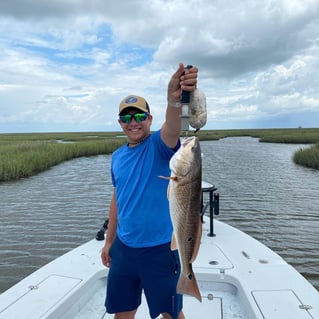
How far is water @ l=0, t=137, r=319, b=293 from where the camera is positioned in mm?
7875

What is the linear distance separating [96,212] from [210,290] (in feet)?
26.4

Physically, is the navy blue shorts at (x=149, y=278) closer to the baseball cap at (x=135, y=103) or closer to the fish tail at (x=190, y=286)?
the fish tail at (x=190, y=286)

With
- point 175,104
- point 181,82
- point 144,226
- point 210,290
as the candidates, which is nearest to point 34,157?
point 210,290

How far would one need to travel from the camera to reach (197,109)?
1.93 m

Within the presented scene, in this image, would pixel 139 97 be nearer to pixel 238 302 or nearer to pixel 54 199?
pixel 238 302

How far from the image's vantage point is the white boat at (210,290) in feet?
10.1

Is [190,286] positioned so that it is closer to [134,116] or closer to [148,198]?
[148,198]

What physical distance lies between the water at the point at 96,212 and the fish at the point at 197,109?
587 centimetres

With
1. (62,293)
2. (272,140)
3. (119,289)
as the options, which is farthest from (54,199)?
(272,140)

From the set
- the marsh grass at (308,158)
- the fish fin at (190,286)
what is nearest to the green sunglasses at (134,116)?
the fish fin at (190,286)

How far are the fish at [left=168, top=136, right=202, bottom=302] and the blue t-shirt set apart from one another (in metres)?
0.47

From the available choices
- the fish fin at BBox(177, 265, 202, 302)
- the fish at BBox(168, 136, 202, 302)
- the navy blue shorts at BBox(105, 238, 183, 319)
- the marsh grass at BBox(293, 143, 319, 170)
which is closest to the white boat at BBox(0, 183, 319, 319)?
the navy blue shorts at BBox(105, 238, 183, 319)

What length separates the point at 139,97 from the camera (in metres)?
2.59

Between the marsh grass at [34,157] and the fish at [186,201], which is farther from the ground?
the fish at [186,201]
